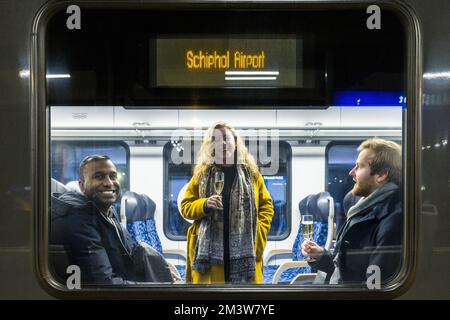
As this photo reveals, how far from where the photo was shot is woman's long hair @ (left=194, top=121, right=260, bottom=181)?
3244 millimetres

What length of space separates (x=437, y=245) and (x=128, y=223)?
56.8 inches

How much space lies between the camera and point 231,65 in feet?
10.6

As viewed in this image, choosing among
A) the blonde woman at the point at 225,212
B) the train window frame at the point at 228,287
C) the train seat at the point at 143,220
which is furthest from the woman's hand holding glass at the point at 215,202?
the train window frame at the point at 228,287

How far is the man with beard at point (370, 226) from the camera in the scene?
3217 millimetres

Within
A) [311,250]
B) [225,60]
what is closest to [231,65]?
[225,60]

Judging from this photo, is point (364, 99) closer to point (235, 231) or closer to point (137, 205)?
point (235, 231)

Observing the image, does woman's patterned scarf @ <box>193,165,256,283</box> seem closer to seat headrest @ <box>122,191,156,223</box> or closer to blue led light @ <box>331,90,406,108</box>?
seat headrest @ <box>122,191,156,223</box>

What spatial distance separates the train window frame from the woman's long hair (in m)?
0.55

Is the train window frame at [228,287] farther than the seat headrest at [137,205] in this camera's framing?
No

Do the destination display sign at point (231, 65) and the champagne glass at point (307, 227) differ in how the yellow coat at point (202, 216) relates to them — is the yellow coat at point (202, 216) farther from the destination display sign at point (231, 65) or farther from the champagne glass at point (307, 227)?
the destination display sign at point (231, 65)

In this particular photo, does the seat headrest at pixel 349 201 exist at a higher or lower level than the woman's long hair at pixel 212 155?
lower

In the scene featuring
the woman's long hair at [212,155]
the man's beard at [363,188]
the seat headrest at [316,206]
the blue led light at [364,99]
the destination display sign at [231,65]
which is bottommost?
the seat headrest at [316,206]

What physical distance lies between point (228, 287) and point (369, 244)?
69 centimetres

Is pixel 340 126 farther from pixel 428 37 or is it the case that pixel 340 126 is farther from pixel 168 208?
pixel 168 208
